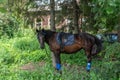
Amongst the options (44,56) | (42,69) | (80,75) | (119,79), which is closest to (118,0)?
(119,79)

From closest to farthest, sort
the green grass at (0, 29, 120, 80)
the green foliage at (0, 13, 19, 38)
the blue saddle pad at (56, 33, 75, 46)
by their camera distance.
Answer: the green grass at (0, 29, 120, 80)
the blue saddle pad at (56, 33, 75, 46)
the green foliage at (0, 13, 19, 38)

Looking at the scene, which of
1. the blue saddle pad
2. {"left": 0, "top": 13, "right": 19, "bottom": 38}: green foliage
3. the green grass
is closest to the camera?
the green grass

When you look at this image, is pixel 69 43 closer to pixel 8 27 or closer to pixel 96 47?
pixel 96 47

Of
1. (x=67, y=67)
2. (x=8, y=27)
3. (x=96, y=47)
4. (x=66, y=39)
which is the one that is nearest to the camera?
(x=66, y=39)

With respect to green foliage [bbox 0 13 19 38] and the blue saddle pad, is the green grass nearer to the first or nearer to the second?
the blue saddle pad

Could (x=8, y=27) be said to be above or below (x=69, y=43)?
below

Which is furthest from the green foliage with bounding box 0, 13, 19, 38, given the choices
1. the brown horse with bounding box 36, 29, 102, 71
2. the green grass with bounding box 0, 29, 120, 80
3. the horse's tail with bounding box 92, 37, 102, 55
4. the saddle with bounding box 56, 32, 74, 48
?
the horse's tail with bounding box 92, 37, 102, 55

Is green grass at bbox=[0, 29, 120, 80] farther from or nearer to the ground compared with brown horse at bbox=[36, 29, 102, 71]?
nearer to the ground

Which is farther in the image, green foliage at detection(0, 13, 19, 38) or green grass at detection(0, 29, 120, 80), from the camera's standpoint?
green foliage at detection(0, 13, 19, 38)

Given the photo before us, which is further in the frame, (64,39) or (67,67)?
(67,67)

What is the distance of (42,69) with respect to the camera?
8352mm

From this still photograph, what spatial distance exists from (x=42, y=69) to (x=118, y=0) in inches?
165

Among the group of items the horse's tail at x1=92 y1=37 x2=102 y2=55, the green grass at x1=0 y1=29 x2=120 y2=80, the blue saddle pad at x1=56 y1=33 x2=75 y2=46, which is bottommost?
the green grass at x1=0 y1=29 x2=120 y2=80

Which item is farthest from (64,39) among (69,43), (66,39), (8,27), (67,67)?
(8,27)
